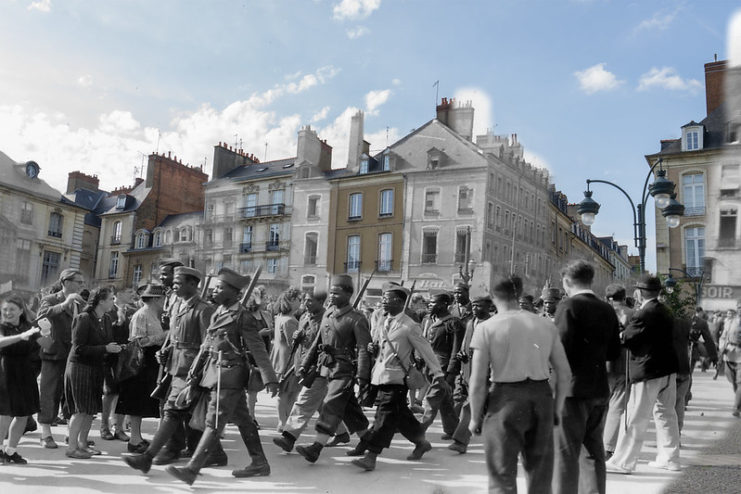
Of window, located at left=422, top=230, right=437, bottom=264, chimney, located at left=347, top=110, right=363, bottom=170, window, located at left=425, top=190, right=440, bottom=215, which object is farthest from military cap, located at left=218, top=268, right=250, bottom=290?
chimney, located at left=347, top=110, right=363, bottom=170

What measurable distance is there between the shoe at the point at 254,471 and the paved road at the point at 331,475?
0.05m

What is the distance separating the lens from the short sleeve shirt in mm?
3443

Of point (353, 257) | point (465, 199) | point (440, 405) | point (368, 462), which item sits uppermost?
point (465, 199)

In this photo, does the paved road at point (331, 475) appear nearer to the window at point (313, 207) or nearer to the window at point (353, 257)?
the window at point (353, 257)

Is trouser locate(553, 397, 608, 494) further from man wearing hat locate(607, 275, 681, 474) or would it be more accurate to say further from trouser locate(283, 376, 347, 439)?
trouser locate(283, 376, 347, 439)

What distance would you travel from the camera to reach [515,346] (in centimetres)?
345

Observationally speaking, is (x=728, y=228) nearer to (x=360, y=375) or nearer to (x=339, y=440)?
(x=339, y=440)

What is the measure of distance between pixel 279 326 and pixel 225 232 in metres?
15.6

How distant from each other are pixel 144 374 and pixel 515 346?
4212 millimetres

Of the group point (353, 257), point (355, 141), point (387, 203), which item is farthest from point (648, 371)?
point (355, 141)

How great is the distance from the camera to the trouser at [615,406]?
604cm

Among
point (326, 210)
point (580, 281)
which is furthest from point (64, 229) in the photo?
point (580, 281)

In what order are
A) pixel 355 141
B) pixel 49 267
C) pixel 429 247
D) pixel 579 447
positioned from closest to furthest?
pixel 579 447 → pixel 429 247 → pixel 355 141 → pixel 49 267

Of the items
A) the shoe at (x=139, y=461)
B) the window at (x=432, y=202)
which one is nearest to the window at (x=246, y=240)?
the window at (x=432, y=202)
